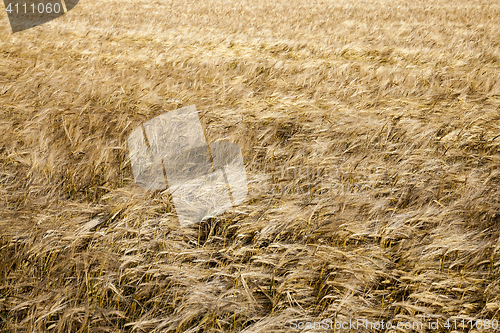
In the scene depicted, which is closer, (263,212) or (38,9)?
(263,212)

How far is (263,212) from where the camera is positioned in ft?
5.09

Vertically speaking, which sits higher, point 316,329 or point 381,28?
point 316,329

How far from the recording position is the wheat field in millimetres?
1137

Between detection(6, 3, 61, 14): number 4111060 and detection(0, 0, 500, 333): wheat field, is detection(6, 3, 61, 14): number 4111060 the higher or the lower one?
the lower one

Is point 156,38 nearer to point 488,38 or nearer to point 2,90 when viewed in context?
point 2,90

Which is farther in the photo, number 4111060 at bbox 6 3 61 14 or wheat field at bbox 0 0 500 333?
number 4111060 at bbox 6 3 61 14

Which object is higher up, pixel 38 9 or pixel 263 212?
pixel 263 212

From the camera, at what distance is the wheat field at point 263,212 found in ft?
3.73

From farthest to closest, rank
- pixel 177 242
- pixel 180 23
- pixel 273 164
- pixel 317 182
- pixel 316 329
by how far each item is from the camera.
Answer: pixel 180 23 → pixel 273 164 → pixel 317 182 → pixel 177 242 → pixel 316 329

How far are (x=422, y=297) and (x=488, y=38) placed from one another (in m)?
7.93

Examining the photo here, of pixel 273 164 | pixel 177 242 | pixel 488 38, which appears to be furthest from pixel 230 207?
pixel 488 38

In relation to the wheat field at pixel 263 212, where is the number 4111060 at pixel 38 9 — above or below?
below

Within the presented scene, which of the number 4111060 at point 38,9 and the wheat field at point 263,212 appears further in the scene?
the number 4111060 at point 38,9

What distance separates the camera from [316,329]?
1.07 metres
